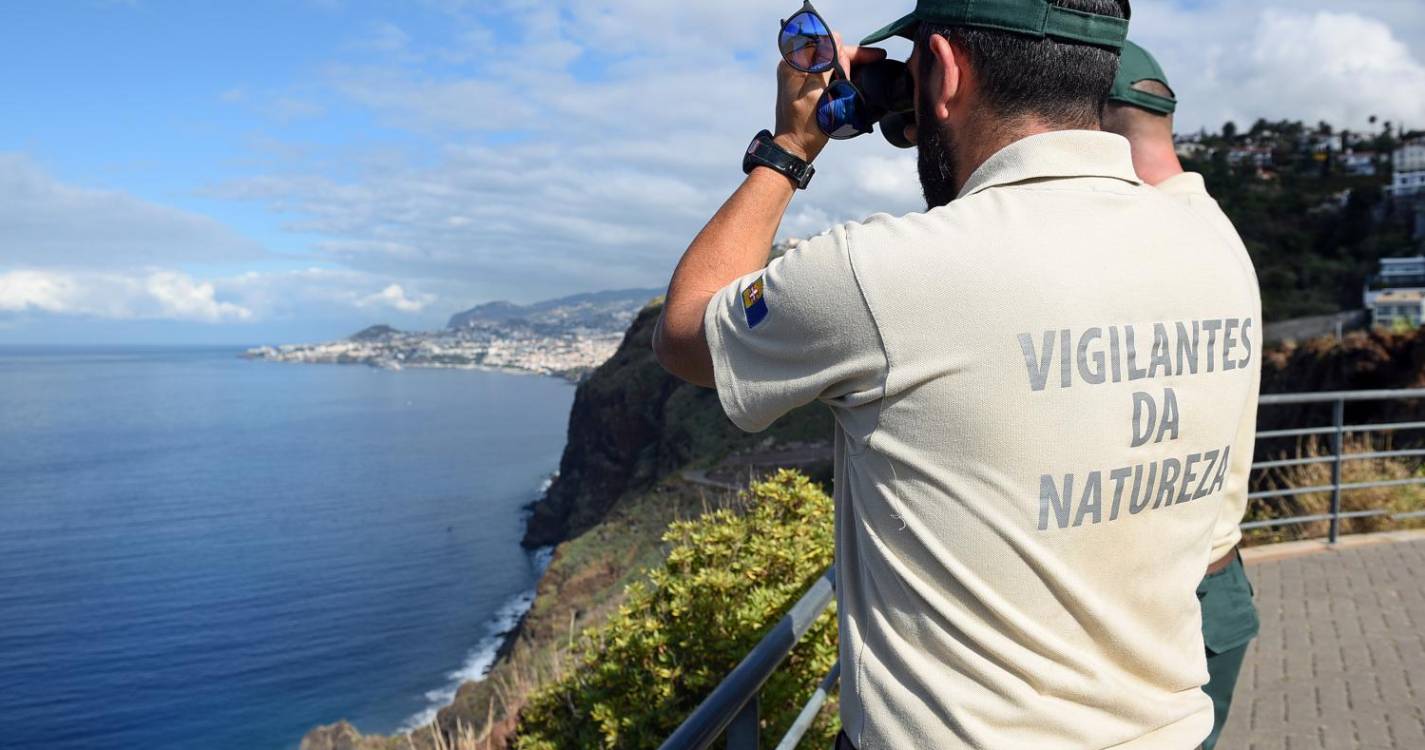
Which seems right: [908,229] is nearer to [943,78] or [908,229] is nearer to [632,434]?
[943,78]

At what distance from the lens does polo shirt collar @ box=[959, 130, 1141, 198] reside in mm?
1229

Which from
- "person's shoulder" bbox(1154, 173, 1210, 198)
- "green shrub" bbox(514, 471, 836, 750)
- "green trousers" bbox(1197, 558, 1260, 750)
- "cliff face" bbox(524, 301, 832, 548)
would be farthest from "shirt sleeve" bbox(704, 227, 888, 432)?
"cliff face" bbox(524, 301, 832, 548)

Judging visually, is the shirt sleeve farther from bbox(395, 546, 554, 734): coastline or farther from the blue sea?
the blue sea

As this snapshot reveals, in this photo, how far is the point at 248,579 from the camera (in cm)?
5338

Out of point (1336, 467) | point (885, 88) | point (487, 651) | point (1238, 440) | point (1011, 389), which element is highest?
point (885, 88)

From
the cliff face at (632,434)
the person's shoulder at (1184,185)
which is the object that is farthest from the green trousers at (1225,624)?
the cliff face at (632,434)

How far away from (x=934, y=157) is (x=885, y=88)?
13 cm

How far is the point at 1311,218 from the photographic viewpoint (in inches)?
1946

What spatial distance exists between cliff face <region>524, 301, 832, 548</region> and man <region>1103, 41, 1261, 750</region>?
126 ft

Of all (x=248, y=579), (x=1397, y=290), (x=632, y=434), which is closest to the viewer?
(x=1397, y=290)

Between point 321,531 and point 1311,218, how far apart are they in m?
57.0

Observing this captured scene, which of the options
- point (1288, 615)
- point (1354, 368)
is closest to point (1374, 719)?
point (1288, 615)

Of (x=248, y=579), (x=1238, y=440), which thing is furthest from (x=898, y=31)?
(x=248, y=579)

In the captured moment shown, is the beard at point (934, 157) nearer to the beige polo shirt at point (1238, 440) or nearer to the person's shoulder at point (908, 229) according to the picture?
the person's shoulder at point (908, 229)
